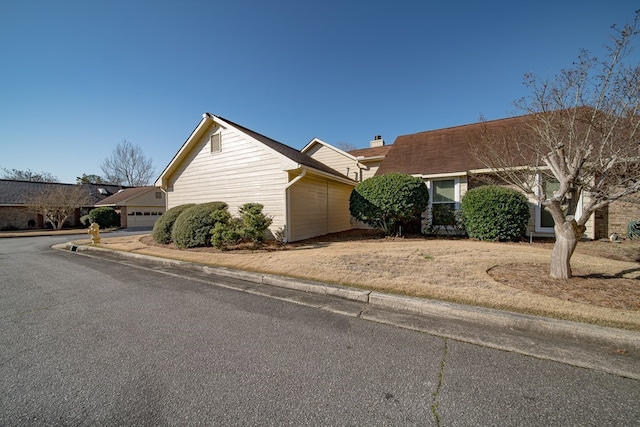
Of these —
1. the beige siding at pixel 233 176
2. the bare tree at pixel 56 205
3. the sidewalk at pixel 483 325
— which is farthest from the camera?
the bare tree at pixel 56 205

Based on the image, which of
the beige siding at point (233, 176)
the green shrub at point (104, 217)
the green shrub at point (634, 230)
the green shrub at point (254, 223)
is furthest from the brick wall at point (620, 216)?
the green shrub at point (104, 217)

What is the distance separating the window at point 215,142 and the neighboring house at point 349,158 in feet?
25.7

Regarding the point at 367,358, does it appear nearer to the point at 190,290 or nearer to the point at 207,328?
the point at 207,328

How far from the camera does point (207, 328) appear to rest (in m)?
3.36

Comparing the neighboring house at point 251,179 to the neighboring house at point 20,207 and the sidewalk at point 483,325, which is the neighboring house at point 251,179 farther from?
the neighboring house at point 20,207

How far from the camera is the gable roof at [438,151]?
11172mm

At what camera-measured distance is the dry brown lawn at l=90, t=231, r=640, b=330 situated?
3.51 meters

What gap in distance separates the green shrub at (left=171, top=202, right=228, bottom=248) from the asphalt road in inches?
219

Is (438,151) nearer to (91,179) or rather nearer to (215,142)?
(215,142)

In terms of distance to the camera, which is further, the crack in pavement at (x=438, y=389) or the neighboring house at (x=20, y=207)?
the neighboring house at (x=20, y=207)

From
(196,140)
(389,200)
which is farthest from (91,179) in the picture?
(389,200)

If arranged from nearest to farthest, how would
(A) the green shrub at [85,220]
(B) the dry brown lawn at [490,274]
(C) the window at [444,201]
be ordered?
(B) the dry brown lawn at [490,274] < (C) the window at [444,201] < (A) the green shrub at [85,220]

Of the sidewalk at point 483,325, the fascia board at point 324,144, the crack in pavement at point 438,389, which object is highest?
the fascia board at point 324,144

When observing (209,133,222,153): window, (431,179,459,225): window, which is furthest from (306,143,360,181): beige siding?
(209,133,222,153): window
